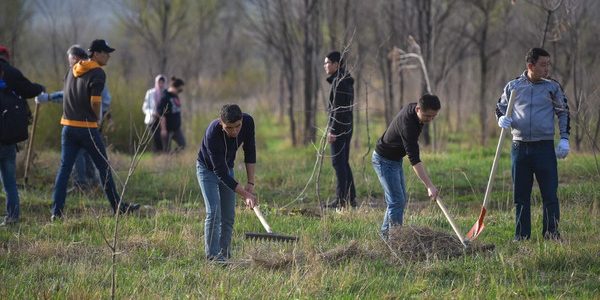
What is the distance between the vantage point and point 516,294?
5797 mm

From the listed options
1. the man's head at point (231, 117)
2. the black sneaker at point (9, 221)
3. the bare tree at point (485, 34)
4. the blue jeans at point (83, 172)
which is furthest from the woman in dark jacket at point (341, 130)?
the bare tree at point (485, 34)

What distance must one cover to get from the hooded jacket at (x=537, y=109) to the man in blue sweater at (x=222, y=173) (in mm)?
2367

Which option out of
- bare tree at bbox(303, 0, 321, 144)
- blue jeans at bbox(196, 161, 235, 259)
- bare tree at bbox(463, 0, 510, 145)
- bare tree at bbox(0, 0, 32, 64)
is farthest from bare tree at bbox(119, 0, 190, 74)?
blue jeans at bbox(196, 161, 235, 259)

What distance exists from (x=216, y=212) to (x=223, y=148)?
51 centimetres

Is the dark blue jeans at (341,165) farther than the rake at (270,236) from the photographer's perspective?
Yes

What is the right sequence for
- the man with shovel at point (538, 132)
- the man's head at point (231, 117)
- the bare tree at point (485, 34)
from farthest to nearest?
the bare tree at point (485, 34) → the man with shovel at point (538, 132) → the man's head at point (231, 117)

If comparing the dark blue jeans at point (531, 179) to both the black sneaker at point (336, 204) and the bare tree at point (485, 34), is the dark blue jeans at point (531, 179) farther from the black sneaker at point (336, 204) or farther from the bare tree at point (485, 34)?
the bare tree at point (485, 34)

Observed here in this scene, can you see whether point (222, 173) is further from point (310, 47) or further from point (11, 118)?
point (310, 47)

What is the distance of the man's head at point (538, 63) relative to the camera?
7230 millimetres

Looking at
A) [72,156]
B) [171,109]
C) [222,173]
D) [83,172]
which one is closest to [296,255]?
[222,173]

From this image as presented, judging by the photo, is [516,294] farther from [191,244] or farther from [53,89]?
[53,89]

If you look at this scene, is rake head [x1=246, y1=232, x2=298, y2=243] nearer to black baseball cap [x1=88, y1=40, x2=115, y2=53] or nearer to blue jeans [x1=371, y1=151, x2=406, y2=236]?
blue jeans [x1=371, y1=151, x2=406, y2=236]

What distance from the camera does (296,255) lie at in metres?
6.81

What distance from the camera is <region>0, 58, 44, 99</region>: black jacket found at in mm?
8727
